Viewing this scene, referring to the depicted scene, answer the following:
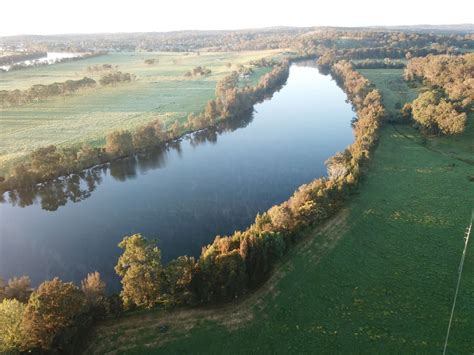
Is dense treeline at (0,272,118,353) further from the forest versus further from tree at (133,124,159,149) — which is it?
tree at (133,124,159,149)

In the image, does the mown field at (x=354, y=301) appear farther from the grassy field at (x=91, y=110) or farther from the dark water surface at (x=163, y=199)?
the grassy field at (x=91, y=110)

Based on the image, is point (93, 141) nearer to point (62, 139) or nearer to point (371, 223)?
point (62, 139)

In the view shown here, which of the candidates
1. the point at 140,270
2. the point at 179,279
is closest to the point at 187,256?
the point at 179,279

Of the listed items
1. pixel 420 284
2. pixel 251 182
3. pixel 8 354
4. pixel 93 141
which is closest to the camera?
pixel 8 354

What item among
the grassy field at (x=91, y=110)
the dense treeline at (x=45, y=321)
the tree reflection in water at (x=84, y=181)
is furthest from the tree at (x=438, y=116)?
the dense treeline at (x=45, y=321)

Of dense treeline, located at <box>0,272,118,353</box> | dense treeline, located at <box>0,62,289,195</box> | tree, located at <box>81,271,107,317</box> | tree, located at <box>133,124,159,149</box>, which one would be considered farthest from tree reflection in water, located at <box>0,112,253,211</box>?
dense treeline, located at <box>0,272,118,353</box>

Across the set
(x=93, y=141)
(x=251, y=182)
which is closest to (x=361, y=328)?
(x=251, y=182)
